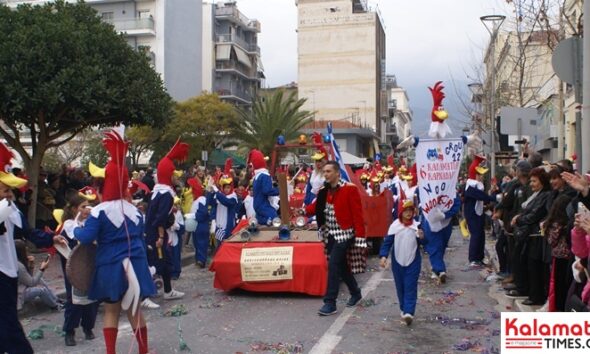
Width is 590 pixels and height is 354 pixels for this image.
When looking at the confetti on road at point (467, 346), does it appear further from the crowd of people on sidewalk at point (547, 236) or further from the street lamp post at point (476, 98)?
the street lamp post at point (476, 98)

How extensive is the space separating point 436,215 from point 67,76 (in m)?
8.62

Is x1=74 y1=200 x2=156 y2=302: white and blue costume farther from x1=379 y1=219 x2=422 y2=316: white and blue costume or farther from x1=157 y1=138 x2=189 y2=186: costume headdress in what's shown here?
x1=379 y1=219 x2=422 y2=316: white and blue costume

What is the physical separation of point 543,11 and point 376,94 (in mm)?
58685

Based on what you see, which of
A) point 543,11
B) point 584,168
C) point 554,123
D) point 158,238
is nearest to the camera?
point 584,168

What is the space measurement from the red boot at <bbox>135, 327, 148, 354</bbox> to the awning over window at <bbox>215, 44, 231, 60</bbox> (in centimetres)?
6275

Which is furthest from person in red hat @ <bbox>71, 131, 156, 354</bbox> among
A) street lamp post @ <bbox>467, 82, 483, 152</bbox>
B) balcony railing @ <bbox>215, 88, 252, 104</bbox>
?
balcony railing @ <bbox>215, 88, 252, 104</bbox>

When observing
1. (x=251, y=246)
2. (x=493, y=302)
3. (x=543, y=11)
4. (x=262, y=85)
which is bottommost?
(x=493, y=302)

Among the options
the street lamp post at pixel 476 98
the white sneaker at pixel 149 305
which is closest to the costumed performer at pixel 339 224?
the white sneaker at pixel 149 305

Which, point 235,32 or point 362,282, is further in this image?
point 235,32

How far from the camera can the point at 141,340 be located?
21.3 ft

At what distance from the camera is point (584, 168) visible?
301 inches

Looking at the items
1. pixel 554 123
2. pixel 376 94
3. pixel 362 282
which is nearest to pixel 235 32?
pixel 376 94

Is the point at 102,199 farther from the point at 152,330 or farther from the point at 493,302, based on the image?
the point at 493,302

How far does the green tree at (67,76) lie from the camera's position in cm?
1473
